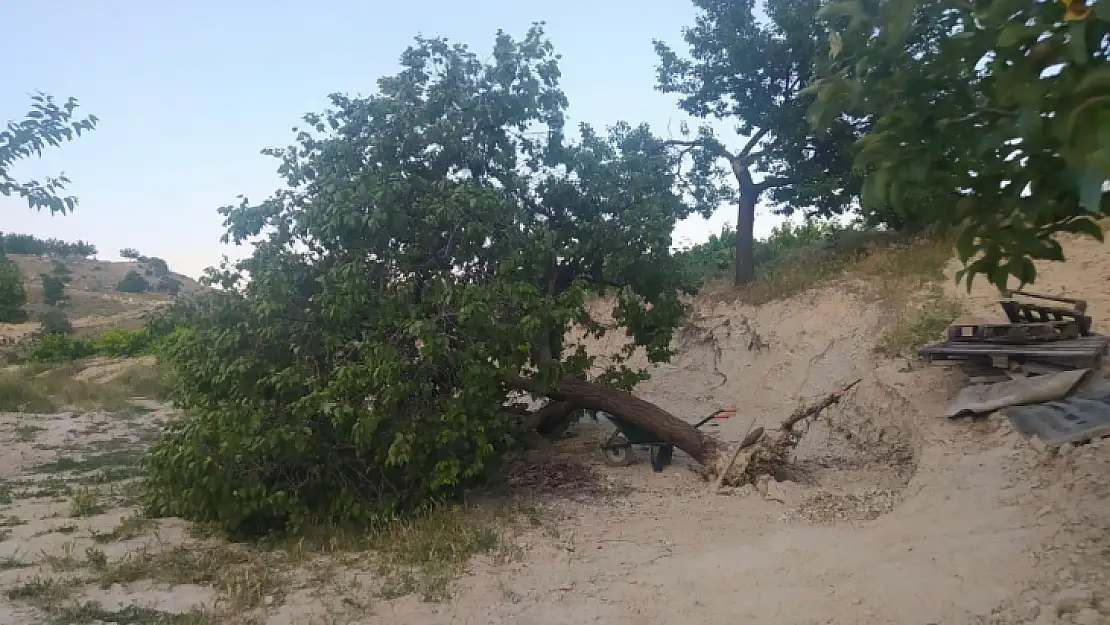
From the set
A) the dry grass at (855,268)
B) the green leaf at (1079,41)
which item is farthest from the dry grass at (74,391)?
the green leaf at (1079,41)

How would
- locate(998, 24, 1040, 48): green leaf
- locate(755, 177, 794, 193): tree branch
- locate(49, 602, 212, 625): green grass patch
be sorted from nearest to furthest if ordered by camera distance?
locate(998, 24, 1040, 48): green leaf → locate(49, 602, 212, 625): green grass patch → locate(755, 177, 794, 193): tree branch

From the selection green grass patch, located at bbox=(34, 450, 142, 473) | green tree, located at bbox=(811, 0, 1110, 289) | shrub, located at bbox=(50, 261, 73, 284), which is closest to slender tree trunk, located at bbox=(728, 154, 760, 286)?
green grass patch, located at bbox=(34, 450, 142, 473)

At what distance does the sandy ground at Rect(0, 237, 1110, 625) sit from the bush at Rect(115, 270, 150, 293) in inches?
1719

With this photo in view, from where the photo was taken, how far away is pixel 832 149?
14.7 m

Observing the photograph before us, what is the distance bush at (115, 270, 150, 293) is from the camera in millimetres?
46844

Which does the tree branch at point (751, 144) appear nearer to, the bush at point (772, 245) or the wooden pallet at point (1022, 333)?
the bush at point (772, 245)

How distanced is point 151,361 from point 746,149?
61.5 ft

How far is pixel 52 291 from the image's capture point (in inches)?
1490

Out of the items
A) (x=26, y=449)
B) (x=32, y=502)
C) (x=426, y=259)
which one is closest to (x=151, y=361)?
(x=26, y=449)

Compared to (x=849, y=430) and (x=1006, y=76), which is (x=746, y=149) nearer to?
(x=849, y=430)

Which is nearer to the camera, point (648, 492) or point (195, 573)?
point (195, 573)

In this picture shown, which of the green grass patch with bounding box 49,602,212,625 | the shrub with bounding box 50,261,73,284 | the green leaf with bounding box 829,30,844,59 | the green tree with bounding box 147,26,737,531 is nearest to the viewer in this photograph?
the green leaf with bounding box 829,30,844,59

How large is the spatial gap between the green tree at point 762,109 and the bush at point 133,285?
1695 inches

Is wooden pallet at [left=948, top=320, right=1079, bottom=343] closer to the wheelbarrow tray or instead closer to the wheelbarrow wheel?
the wheelbarrow tray
